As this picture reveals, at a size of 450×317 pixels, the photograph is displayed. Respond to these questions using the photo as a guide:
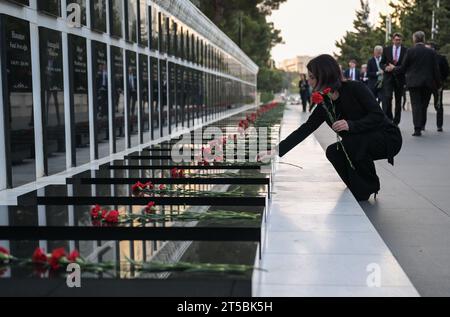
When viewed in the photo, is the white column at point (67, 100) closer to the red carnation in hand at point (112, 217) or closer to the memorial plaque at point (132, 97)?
the memorial plaque at point (132, 97)

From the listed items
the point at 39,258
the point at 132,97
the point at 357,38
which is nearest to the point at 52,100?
the point at 132,97

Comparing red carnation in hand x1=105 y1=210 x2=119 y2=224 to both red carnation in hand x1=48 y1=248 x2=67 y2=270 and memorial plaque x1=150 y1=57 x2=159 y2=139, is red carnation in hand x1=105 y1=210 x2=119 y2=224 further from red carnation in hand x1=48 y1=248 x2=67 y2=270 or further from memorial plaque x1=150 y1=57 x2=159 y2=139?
memorial plaque x1=150 y1=57 x2=159 y2=139

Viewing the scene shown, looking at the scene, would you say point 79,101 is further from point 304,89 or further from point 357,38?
point 357,38

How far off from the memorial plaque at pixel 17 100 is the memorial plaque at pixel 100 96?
2.59m

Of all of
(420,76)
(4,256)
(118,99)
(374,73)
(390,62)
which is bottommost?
(4,256)

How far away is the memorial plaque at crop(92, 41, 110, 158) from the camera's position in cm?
1076

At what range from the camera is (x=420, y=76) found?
14695mm

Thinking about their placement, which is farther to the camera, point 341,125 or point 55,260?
point 341,125

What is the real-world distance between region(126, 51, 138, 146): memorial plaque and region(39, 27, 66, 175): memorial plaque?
150 inches

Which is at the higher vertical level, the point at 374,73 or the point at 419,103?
the point at 374,73

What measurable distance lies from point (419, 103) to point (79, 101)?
789 cm

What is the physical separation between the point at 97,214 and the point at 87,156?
5592mm

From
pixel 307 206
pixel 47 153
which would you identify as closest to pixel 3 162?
Result: pixel 47 153

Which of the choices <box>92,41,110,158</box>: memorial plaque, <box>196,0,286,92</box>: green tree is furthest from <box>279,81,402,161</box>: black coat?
<box>196,0,286,92</box>: green tree
